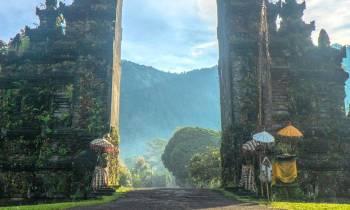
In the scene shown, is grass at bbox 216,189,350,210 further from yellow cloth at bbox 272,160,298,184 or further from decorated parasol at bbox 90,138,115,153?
decorated parasol at bbox 90,138,115,153

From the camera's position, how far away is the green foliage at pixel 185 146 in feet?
192

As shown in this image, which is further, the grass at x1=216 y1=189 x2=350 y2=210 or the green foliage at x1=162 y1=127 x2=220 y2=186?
the green foliage at x1=162 y1=127 x2=220 y2=186

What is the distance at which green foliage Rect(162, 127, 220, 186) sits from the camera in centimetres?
5856

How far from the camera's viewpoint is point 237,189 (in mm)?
21266

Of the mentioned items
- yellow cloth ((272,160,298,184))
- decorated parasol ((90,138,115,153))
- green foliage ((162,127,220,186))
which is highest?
green foliage ((162,127,220,186))

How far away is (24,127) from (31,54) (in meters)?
4.63

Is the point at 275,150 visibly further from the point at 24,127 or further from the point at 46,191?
the point at 24,127

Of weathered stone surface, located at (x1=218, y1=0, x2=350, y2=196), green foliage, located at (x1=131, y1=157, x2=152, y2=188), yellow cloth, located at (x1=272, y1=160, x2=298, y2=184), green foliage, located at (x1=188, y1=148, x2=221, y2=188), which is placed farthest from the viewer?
green foliage, located at (x1=131, y1=157, x2=152, y2=188)

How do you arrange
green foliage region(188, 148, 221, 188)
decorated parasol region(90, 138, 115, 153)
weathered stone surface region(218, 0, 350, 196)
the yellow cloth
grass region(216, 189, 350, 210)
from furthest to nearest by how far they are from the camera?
1. green foliage region(188, 148, 221, 188)
2. weathered stone surface region(218, 0, 350, 196)
3. decorated parasol region(90, 138, 115, 153)
4. the yellow cloth
5. grass region(216, 189, 350, 210)

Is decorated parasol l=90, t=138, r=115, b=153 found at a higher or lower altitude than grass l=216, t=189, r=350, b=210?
higher

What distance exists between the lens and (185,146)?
60.0 meters

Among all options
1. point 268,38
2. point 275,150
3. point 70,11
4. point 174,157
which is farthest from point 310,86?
point 174,157

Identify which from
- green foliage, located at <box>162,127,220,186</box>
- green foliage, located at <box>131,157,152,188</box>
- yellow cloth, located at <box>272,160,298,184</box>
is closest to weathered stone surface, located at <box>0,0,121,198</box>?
yellow cloth, located at <box>272,160,298,184</box>


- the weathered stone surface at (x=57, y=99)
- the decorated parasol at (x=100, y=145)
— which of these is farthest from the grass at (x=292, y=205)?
the weathered stone surface at (x=57, y=99)
